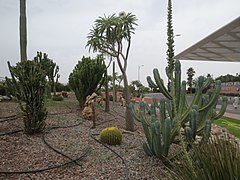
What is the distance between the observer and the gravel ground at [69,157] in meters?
4.79

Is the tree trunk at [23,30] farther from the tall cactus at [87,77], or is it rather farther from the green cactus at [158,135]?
the green cactus at [158,135]

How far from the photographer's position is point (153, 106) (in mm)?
6008

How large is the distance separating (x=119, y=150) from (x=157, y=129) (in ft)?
4.84

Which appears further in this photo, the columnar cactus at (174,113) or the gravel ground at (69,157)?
the columnar cactus at (174,113)

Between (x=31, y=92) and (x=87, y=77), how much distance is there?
4492 millimetres

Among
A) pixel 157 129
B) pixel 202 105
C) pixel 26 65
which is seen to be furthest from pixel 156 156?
pixel 26 65

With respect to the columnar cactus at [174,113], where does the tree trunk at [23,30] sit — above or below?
above

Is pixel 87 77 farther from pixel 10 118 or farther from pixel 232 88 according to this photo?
pixel 232 88

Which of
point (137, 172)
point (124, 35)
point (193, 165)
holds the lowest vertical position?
point (137, 172)

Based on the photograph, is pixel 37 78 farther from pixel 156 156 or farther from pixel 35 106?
pixel 156 156

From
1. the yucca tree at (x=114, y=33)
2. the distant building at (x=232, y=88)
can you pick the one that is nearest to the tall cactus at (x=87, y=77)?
the yucca tree at (x=114, y=33)

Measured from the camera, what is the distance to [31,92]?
6578 mm

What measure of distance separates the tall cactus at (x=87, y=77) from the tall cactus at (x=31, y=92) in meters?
4.10

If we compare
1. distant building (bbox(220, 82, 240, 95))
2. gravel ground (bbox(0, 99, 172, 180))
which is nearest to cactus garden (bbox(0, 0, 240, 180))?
gravel ground (bbox(0, 99, 172, 180))
